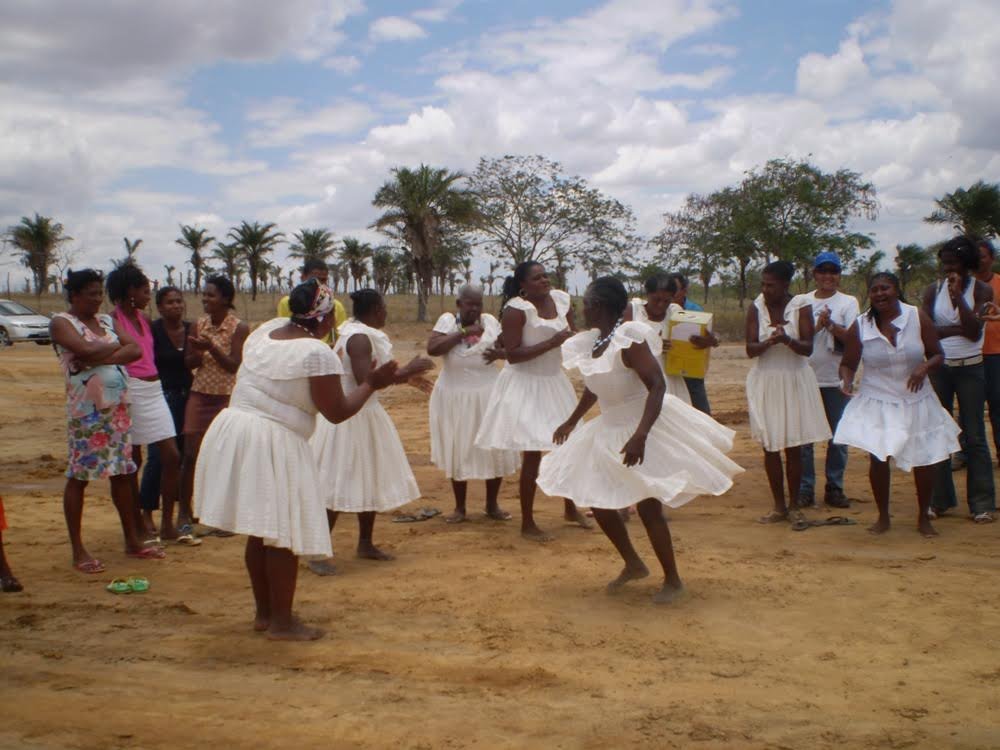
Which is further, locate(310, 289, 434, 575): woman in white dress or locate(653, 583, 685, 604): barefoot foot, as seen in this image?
locate(310, 289, 434, 575): woman in white dress

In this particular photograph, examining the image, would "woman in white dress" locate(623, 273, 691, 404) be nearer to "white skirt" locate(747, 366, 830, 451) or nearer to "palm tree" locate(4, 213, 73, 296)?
"white skirt" locate(747, 366, 830, 451)

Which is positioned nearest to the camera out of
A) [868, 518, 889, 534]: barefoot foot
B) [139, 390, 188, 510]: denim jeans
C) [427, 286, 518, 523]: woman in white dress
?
[868, 518, 889, 534]: barefoot foot

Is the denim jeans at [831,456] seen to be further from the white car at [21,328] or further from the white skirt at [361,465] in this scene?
the white car at [21,328]

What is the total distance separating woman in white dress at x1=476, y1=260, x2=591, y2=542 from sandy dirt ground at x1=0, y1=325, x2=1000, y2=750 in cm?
58

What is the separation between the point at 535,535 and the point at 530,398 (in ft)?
3.36

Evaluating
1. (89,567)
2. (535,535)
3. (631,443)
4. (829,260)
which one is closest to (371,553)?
(535,535)

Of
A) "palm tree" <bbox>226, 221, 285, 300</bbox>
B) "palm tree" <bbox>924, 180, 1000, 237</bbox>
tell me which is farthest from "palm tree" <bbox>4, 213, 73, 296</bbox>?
"palm tree" <bbox>924, 180, 1000, 237</bbox>

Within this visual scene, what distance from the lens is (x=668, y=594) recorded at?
5.07 m

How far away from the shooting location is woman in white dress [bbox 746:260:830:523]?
6.89 meters

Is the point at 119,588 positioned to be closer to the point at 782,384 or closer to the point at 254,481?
the point at 254,481

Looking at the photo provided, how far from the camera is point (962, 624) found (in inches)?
183

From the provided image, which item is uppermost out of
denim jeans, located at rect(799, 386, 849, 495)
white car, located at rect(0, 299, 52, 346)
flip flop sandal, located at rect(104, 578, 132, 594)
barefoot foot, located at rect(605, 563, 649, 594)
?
white car, located at rect(0, 299, 52, 346)

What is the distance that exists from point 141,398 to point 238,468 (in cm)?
247

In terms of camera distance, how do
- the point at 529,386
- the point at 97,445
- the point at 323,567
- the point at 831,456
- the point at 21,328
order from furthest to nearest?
the point at 21,328 → the point at 831,456 → the point at 529,386 → the point at 323,567 → the point at 97,445
